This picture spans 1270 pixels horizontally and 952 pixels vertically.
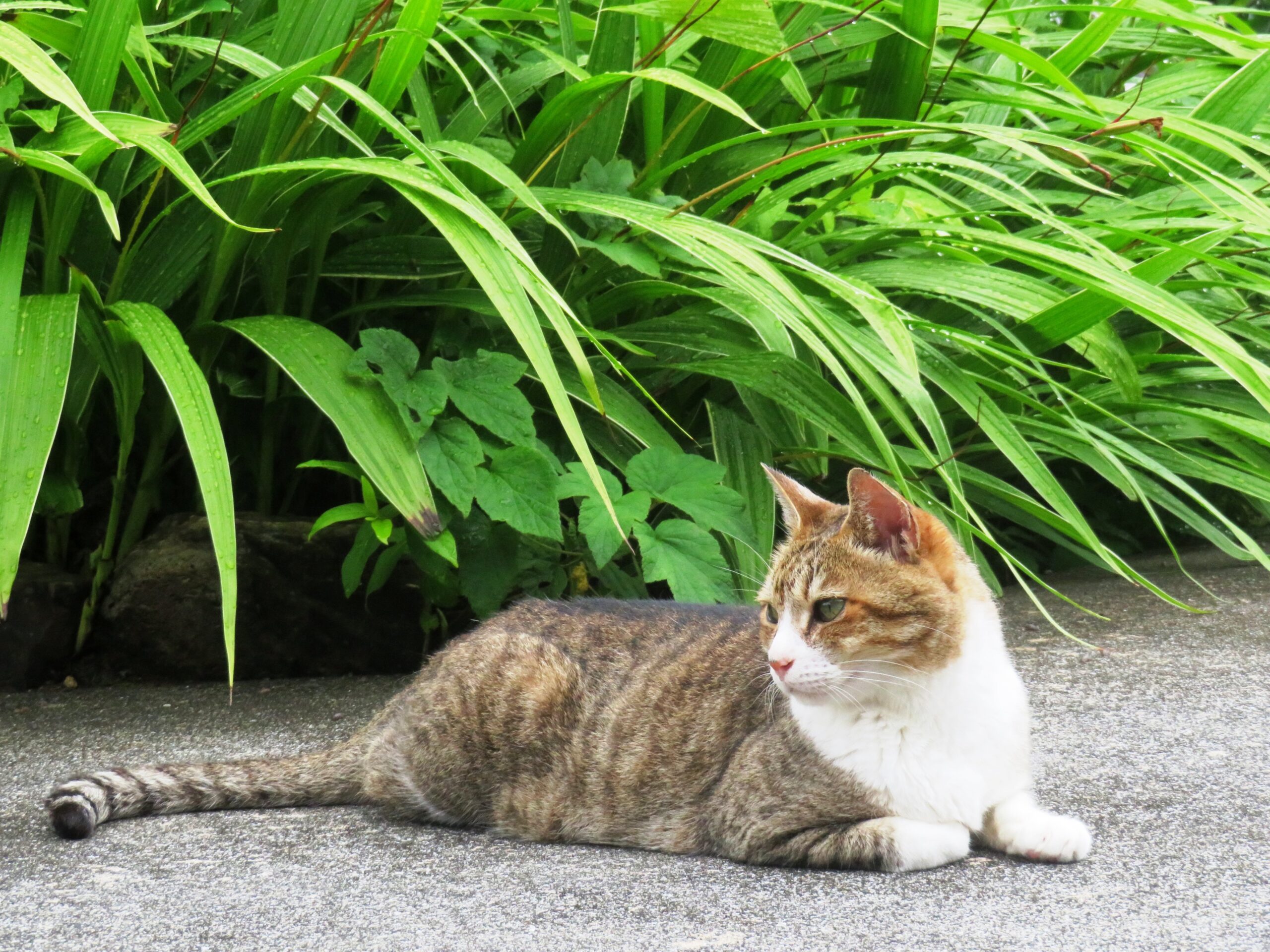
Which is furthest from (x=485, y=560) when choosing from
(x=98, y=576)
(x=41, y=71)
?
(x=41, y=71)

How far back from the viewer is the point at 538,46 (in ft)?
10.2

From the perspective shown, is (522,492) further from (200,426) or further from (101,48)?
(101,48)

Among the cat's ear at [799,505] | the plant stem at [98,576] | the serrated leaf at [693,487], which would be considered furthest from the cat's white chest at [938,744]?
the plant stem at [98,576]

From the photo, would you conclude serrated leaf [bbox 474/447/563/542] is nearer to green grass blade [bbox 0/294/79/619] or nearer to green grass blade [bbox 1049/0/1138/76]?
green grass blade [bbox 0/294/79/619]

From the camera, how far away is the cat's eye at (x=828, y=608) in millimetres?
2064

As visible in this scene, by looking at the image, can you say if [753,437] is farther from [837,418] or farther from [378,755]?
[378,755]

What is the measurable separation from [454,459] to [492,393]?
19 cm

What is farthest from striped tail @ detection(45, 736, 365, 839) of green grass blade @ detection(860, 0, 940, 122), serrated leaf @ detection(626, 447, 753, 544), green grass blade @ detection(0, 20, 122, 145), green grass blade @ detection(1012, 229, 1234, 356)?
green grass blade @ detection(860, 0, 940, 122)

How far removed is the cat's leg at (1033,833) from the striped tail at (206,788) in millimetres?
1244

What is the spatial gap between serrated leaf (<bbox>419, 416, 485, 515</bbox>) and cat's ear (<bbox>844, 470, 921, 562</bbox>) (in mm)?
836

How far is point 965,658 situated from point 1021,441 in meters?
1.10

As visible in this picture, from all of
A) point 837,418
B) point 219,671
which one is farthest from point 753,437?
point 219,671

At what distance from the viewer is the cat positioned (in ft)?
6.67

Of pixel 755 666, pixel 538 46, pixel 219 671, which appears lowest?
pixel 219 671
